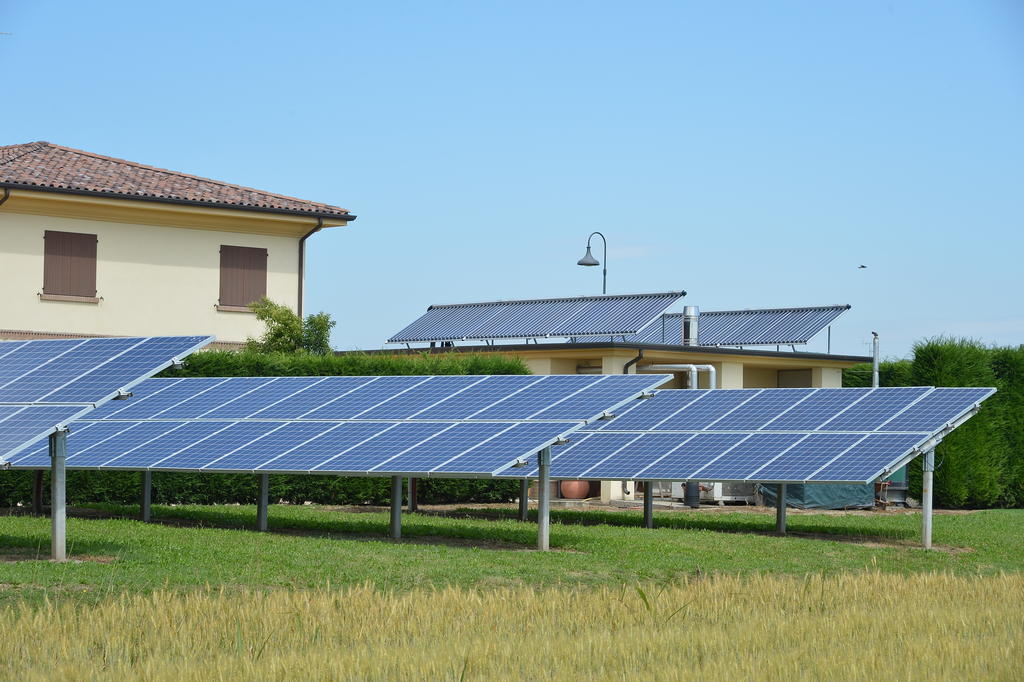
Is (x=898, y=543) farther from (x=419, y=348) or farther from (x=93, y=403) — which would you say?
(x=419, y=348)

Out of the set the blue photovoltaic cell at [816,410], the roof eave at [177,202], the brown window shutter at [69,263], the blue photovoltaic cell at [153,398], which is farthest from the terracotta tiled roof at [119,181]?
the blue photovoltaic cell at [816,410]

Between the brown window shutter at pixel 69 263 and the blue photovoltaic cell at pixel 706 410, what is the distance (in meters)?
14.6

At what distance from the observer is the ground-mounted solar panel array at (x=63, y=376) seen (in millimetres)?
15859

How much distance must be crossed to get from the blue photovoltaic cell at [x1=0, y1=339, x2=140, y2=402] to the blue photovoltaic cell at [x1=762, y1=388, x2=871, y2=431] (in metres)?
11.1

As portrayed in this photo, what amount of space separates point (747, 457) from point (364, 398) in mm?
6376

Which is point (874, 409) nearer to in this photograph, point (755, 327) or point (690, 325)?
point (690, 325)

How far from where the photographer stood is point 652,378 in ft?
64.9

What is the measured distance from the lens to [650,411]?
2548cm

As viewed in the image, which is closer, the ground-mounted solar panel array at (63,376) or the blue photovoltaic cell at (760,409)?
the ground-mounted solar panel array at (63,376)

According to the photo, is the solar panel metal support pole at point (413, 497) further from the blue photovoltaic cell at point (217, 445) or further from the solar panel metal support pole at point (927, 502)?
the solar panel metal support pole at point (927, 502)

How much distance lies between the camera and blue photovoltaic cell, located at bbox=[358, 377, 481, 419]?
2134 centimetres

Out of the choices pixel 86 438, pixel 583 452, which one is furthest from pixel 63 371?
pixel 583 452

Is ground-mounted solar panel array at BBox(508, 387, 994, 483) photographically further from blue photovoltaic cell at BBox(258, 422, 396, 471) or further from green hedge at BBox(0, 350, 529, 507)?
green hedge at BBox(0, 350, 529, 507)

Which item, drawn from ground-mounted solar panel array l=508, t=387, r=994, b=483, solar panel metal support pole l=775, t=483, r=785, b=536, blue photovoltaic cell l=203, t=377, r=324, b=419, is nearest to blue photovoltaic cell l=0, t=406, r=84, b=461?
blue photovoltaic cell l=203, t=377, r=324, b=419
